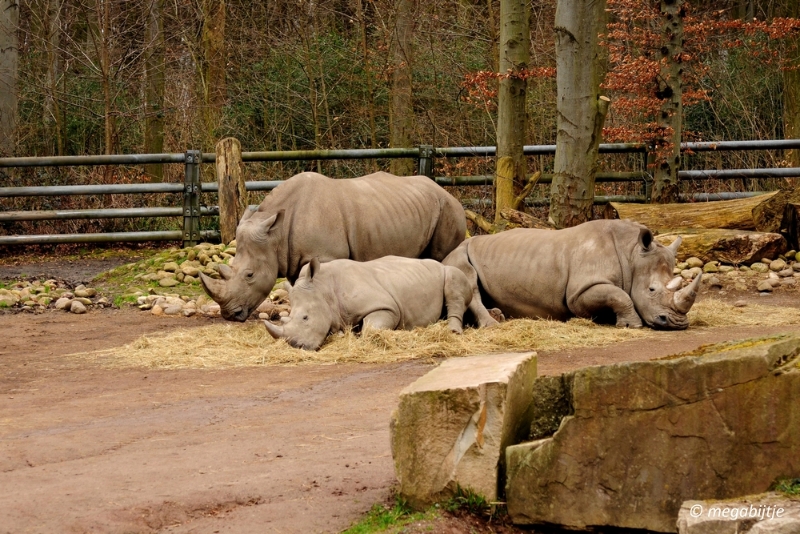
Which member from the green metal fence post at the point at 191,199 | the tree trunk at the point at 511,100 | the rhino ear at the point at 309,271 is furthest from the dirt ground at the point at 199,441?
the green metal fence post at the point at 191,199

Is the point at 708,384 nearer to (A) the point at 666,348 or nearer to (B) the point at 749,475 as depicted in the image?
(B) the point at 749,475

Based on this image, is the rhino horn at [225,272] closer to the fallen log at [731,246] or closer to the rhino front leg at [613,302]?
the rhino front leg at [613,302]

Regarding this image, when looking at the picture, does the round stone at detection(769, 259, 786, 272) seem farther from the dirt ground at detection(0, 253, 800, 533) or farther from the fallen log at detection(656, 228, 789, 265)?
the dirt ground at detection(0, 253, 800, 533)

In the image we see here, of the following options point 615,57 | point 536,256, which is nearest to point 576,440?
point 536,256

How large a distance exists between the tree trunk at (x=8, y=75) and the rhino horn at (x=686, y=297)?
12078mm

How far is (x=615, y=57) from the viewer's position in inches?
590

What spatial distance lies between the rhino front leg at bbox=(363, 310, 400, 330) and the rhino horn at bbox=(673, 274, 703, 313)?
2.59 m

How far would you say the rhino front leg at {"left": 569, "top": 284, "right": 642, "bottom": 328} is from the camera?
10.1 meters

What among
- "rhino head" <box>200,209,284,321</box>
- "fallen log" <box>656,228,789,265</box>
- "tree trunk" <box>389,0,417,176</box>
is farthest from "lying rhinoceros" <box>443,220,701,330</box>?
"tree trunk" <box>389,0,417,176</box>

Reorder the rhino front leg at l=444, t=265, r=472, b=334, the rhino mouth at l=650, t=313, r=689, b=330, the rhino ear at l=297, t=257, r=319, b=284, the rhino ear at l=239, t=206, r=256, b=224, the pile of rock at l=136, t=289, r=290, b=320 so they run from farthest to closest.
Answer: the pile of rock at l=136, t=289, r=290, b=320, the rhino ear at l=239, t=206, r=256, b=224, the rhino front leg at l=444, t=265, r=472, b=334, the rhino mouth at l=650, t=313, r=689, b=330, the rhino ear at l=297, t=257, r=319, b=284

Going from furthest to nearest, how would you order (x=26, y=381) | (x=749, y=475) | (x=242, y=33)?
(x=242, y=33), (x=26, y=381), (x=749, y=475)

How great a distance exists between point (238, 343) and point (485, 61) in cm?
1221

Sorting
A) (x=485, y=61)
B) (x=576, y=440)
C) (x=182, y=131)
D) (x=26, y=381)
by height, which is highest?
(x=485, y=61)

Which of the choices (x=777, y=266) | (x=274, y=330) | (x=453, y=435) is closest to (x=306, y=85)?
(x=777, y=266)
